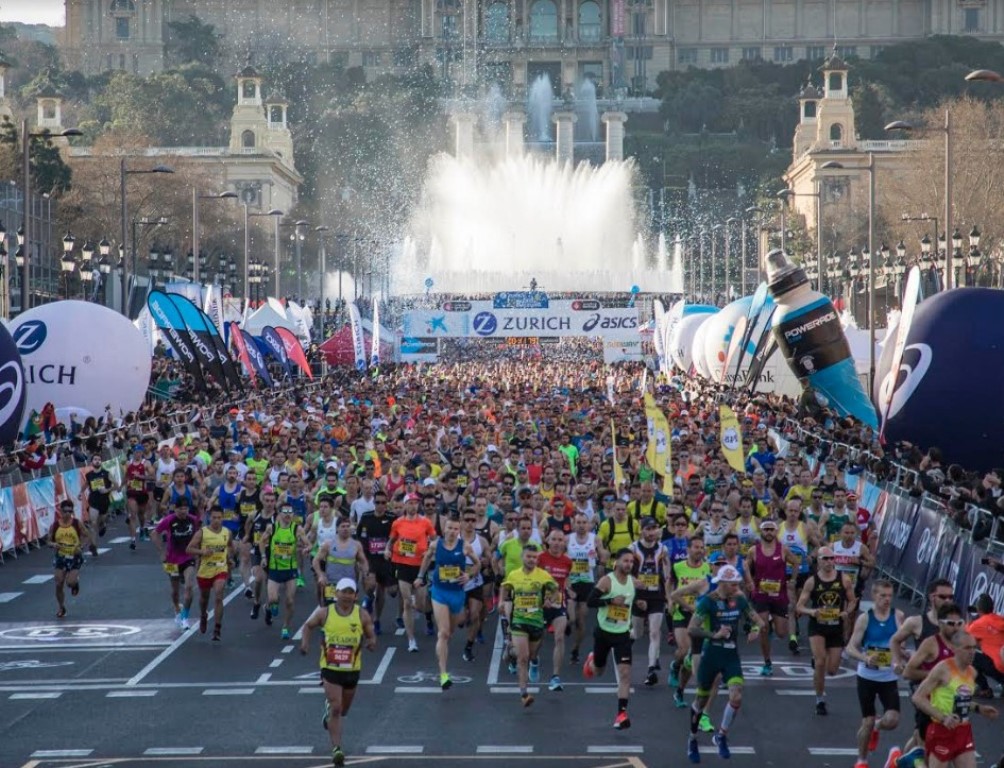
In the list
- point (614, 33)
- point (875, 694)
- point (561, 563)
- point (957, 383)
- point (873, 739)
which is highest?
point (614, 33)

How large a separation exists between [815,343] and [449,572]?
19.2 meters

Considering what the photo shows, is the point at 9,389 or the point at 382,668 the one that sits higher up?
the point at 9,389

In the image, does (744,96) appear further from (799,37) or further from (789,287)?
(789,287)

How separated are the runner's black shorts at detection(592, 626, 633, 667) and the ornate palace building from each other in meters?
178

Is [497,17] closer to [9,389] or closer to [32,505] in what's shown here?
[9,389]

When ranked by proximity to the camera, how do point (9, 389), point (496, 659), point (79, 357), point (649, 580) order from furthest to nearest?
point (79, 357) < point (9, 389) < point (496, 659) < point (649, 580)

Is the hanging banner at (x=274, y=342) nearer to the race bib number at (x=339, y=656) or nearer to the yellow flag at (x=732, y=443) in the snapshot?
the yellow flag at (x=732, y=443)

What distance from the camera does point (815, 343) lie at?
1409 inches

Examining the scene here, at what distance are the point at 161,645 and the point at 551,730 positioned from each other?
5.39 meters

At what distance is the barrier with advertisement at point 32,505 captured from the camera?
84.7 feet

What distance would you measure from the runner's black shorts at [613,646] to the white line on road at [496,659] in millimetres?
1705

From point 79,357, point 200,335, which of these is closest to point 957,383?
point 79,357

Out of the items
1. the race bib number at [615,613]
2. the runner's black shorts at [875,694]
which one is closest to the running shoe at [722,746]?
the runner's black shorts at [875,694]

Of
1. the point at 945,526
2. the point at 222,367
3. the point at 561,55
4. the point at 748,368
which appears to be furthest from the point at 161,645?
the point at 561,55
